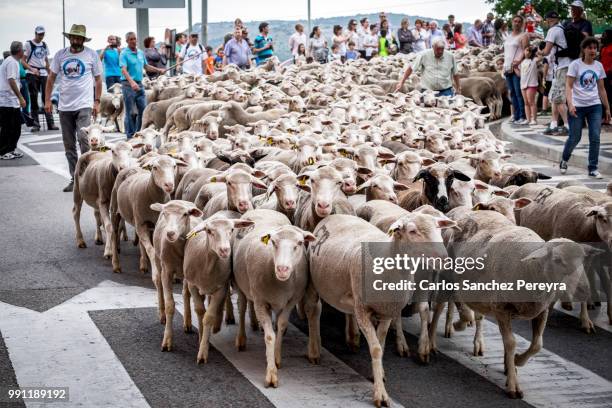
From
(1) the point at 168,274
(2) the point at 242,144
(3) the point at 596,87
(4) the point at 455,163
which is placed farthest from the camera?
(3) the point at 596,87

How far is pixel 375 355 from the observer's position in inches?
240

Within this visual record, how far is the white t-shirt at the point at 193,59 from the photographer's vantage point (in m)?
27.5

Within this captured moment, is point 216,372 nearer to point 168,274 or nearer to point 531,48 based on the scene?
point 168,274

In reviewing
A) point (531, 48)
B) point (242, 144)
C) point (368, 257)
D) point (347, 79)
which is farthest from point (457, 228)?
point (347, 79)

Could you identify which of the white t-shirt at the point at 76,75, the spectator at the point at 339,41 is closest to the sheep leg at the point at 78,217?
the white t-shirt at the point at 76,75

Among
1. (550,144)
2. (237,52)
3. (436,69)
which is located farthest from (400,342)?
(237,52)

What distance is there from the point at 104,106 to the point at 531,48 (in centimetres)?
1061

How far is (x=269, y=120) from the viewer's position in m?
16.0

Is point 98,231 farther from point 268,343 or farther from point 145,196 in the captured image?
point 268,343

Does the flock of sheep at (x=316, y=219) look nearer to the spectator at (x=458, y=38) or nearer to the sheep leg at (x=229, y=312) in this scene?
the sheep leg at (x=229, y=312)

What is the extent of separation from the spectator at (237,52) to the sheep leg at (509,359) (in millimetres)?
20923

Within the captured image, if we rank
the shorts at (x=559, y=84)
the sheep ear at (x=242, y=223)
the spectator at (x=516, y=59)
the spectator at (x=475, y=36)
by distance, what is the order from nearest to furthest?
the sheep ear at (x=242, y=223) → the shorts at (x=559, y=84) → the spectator at (x=516, y=59) → the spectator at (x=475, y=36)

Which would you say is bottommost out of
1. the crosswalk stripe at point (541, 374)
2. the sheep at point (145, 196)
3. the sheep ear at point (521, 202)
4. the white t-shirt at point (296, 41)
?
the crosswalk stripe at point (541, 374)

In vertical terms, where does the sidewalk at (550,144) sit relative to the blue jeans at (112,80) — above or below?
below
